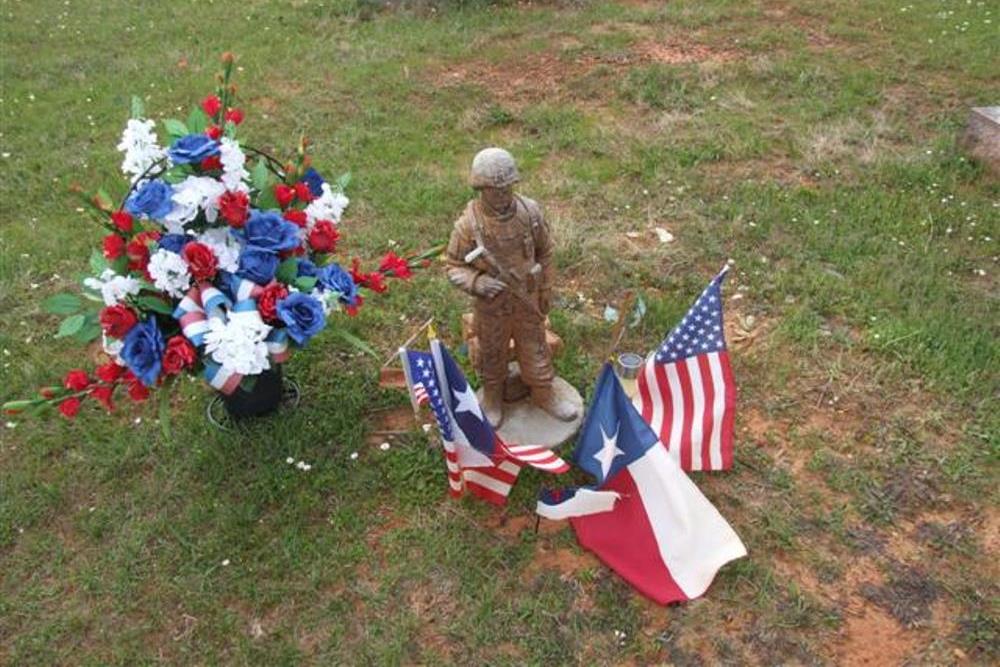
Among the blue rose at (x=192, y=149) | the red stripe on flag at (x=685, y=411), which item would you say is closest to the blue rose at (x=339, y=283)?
the blue rose at (x=192, y=149)

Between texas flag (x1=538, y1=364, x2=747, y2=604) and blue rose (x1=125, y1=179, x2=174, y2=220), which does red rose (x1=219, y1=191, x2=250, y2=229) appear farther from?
texas flag (x1=538, y1=364, x2=747, y2=604)

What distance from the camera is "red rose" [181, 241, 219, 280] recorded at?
3.77 meters

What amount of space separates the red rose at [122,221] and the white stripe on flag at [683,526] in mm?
2684

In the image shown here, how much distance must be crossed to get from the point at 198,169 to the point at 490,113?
443 cm

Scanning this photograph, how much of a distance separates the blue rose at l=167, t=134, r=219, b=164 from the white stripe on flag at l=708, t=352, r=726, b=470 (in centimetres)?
263

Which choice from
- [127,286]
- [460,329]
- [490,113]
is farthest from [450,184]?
[127,286]

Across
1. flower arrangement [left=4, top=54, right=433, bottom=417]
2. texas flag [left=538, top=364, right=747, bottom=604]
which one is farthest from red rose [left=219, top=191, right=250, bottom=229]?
texas flag [left=538, top=364, right=747, bottom=604]

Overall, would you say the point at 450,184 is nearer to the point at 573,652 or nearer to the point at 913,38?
the point at 573,652

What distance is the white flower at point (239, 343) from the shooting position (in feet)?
12.0

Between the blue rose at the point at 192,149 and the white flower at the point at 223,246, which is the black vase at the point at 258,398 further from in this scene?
the blue rose at the point at 192,149

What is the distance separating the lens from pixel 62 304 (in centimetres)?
392

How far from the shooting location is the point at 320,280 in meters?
4.11

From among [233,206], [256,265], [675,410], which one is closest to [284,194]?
[233,206]

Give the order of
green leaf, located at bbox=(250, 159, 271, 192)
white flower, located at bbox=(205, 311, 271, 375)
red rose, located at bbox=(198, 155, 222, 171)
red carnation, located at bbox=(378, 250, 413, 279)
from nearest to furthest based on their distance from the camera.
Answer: white flower, located at bbox=(205, 311, 271, 375) → red rose, located at bbox=(198, 155, 222, 171) → green leaf, located at bbox=(250, 159, 271, 192) → red carnation, located at bbox=(378, 250, 413, 279)
